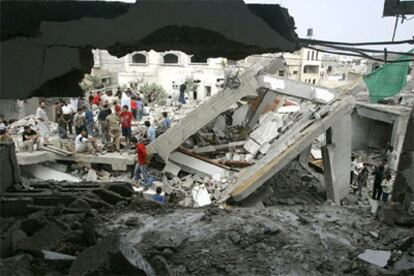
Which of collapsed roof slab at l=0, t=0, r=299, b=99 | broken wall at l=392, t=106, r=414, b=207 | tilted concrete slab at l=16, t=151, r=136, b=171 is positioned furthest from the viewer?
tilted concrete slab at l=16, t=151, r=136, b=171

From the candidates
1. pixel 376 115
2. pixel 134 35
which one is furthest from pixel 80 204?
pixel 376 115

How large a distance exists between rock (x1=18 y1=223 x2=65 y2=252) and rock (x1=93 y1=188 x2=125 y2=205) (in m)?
1.18

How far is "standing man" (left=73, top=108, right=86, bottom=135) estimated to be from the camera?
398 inches

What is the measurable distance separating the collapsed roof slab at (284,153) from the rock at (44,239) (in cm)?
514

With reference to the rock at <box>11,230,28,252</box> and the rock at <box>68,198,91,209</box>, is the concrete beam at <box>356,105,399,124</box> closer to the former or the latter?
the rock at <box>68,198,91,209</box>

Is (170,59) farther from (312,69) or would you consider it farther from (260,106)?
(260,106)

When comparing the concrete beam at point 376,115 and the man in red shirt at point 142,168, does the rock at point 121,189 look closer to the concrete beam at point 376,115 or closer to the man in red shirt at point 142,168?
the man in red shirt at point 142,168

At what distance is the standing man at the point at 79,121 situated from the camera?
398 inches

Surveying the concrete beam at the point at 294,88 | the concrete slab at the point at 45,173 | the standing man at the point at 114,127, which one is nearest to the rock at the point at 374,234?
the concrete beam at the point at 294,88

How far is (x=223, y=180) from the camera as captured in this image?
9555 mm

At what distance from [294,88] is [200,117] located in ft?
10.3

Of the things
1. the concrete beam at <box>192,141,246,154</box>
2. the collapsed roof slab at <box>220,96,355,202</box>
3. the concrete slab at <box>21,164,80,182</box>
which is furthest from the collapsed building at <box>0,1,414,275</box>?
the concrete beam at <box>192,141,246,154</box>

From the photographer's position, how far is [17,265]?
2.99 meters

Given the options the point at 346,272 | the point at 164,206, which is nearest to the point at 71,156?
the point at 164,206
